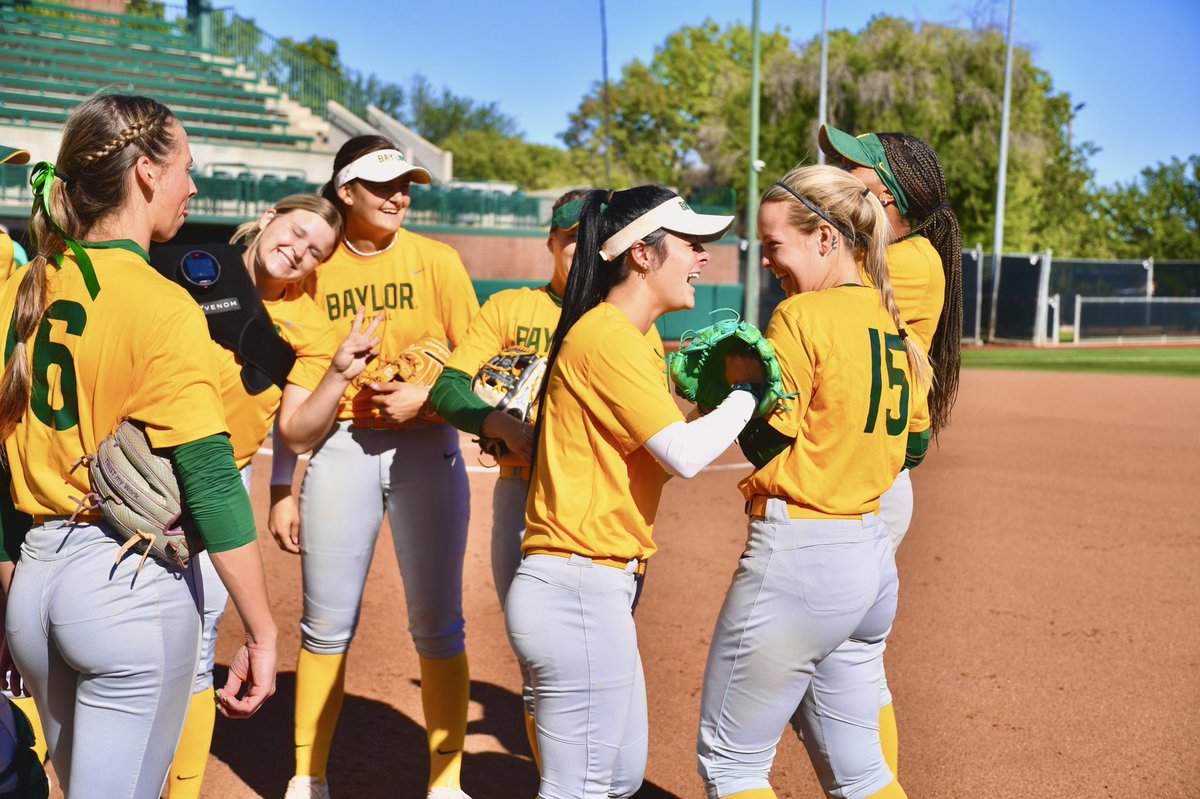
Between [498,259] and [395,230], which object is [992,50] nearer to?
[498,259]

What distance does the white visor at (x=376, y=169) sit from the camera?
11.9ft

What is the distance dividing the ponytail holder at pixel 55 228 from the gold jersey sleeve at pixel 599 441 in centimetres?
100

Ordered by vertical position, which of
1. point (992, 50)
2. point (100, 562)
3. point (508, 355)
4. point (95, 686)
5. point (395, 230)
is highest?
point (992, 50)

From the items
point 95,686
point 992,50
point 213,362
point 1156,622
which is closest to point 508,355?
point 213,362

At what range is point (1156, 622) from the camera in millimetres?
5867

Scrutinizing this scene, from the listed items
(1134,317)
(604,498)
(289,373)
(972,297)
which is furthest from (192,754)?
(1134,317)

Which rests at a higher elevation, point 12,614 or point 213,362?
Answer: point 213,362

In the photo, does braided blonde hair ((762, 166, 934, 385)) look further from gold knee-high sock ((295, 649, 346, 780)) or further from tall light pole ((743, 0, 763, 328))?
tall light pole ((743, 0, 763, 328))

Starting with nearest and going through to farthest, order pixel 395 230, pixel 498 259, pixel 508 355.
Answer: pixel 508 355, pixel 395 230, pixel 498 259

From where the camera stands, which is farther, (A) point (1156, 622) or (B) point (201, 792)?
(A) point (1156, 622)

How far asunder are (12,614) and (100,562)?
0.75ft

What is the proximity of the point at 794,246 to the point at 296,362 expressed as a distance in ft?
5.58

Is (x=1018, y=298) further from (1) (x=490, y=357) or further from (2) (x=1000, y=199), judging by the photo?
(1) (x=490, y=357)

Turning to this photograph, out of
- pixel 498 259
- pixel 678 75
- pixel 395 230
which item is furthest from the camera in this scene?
pixel 678 75
